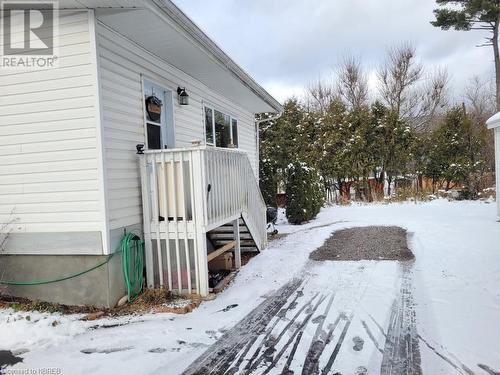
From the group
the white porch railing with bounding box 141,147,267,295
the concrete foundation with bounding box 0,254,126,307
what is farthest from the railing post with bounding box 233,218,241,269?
the concrete foundation with bounding box 0,254,126,307

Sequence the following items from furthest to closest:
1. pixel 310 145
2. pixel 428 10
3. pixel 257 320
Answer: pixel 428 10, pixel 310 145, pixel 257 320

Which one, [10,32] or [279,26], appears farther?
[279,26]

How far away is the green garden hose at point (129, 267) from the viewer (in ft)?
14.6

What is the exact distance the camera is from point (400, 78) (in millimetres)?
21344

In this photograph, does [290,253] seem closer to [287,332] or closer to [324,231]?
[324,231]

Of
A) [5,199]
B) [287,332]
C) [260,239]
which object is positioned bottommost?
[287,332]

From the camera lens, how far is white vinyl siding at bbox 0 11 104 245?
4301 millimetres

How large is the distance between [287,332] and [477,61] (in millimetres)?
26334

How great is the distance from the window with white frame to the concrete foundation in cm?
414

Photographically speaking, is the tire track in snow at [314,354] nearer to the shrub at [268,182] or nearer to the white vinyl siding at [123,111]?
the white vinyl siding at [123,111]

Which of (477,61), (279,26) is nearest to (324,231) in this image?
(279,26)

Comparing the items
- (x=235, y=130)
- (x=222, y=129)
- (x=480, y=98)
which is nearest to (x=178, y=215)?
(x=222, y=129)

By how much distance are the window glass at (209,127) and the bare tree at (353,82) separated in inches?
676

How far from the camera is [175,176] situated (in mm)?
4848
